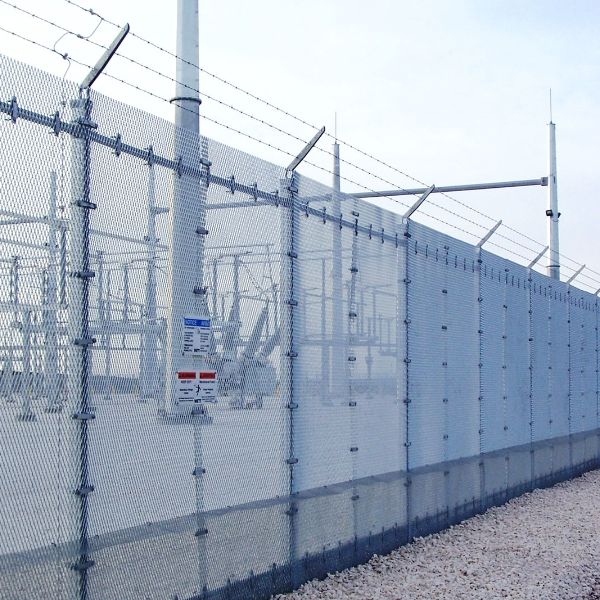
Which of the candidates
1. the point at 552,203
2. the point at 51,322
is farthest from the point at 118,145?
the point at 552,203

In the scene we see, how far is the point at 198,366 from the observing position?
6.45 m

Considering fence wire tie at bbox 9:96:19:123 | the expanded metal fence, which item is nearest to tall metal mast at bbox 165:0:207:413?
the expanded metal fence

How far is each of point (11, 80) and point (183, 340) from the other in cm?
202

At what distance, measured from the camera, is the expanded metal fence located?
514cm

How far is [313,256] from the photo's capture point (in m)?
8.04

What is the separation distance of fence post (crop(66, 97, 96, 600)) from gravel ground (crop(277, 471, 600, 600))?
2.29m

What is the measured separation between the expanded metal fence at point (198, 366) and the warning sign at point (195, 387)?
12mm

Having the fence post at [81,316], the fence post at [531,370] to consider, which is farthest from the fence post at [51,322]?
the fence post at [531,370]

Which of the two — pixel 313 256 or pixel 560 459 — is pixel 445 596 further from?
pixel 560 459

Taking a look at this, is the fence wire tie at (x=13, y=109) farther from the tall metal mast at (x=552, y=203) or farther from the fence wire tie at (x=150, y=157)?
the tall metal mast at (x=552, y=203)

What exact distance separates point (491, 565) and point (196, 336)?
12.5ft

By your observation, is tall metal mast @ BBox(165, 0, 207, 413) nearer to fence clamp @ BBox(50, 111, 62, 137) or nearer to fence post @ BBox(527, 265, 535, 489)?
fence clamp @ BBox(50, 111, 62, 137)

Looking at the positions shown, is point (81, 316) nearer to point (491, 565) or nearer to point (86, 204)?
point (86, 204)

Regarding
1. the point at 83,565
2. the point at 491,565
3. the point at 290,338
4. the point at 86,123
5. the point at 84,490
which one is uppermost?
the point at 86,123
